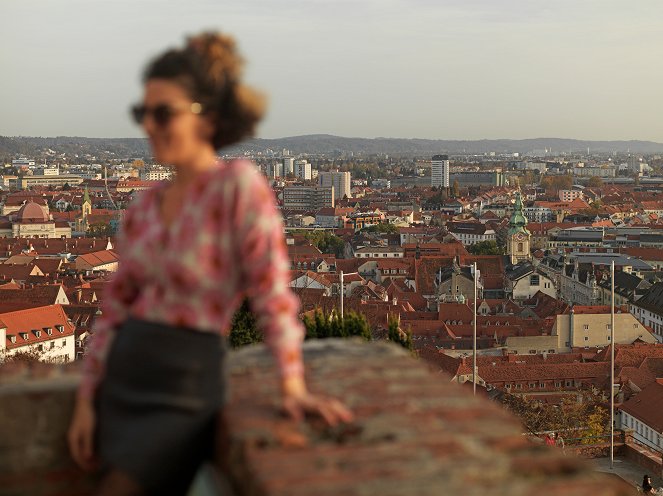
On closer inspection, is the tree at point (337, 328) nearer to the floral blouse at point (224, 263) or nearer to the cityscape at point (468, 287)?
the cityscape at point (468, 287)

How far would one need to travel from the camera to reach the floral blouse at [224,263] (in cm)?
211

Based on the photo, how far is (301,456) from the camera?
1977mm

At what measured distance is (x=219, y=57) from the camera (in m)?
2.17

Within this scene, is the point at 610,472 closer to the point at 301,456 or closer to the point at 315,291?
the point at 301,456

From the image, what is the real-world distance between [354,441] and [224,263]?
42 cm

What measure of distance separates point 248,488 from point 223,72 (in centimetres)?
80

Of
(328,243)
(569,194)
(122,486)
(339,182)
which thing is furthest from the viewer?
(339,182)

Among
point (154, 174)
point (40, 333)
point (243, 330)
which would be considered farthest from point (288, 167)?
point (243, 330)

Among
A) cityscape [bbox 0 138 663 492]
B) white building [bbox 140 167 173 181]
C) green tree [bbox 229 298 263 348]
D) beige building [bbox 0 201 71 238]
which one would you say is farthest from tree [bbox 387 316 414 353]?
white building [bbox 140 167 173 181]

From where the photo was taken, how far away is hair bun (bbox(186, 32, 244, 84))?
2.17 meters

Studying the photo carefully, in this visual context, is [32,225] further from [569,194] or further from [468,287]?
[569,194]

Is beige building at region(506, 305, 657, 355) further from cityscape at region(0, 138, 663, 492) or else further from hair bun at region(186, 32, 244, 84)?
hair bun at region(186, 32, 244, 84)

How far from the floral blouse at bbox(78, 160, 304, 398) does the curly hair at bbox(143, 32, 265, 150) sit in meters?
0.11

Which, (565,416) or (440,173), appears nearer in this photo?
(565,416)
